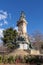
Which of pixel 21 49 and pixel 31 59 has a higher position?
pixel 21 49

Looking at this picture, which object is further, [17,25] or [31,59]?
[17,25]

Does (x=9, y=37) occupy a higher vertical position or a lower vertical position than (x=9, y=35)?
lower

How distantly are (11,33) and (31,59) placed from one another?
21.6 m

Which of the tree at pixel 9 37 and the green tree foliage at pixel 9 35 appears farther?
the green tree foliage at pixel 9 35

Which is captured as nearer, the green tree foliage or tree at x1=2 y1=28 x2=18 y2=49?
tree at x1=2 y1=28 x2=18 y2=49

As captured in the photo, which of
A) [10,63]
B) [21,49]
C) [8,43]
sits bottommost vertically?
[10,63]

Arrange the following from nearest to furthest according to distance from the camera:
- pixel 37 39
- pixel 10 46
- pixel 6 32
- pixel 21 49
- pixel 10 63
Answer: pixel 10 63
pixel 21 49
pixel 10 46
pixel 6 32
pixel 37 39

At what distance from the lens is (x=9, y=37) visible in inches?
1767

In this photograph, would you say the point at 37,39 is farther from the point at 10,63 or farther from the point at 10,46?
the point at 10,63

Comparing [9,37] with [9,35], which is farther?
[9,35]

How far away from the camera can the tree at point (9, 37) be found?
44550 millimetres

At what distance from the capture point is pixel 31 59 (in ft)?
80.3

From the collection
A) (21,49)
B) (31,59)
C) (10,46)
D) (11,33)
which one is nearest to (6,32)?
(11,33)

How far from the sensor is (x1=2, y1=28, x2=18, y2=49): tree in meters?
44.5
